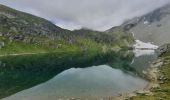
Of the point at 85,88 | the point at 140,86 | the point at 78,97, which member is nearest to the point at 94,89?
the point at 85,88

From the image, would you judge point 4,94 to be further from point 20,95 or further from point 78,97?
point 78,97

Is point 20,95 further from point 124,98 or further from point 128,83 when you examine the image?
point 128,83

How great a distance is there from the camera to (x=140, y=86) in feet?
389

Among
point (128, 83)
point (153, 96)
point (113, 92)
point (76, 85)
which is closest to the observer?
point (153, 96)

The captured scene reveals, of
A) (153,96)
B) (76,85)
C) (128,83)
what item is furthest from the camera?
(128,83)

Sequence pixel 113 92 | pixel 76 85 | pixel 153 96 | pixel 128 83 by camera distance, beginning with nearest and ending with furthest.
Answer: pixel 153 96 < pixel 113 92 < pixel 76 85 < pixel 128 83

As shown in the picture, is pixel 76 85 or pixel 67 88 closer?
pixel 67 88

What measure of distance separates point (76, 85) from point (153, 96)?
36.8 m

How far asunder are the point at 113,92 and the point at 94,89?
7.79 m

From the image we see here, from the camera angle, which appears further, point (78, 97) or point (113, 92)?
point (113, 92)

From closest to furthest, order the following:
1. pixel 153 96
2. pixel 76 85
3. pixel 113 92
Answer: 1. pixel 153 96
2. pixel 113 92
3. pixel 76 85

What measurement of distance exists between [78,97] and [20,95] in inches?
753

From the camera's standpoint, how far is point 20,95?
3565 inches

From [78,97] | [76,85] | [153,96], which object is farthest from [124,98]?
[76,85]
